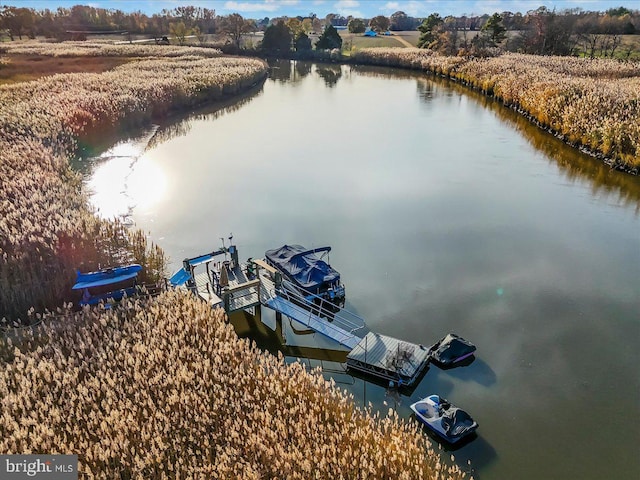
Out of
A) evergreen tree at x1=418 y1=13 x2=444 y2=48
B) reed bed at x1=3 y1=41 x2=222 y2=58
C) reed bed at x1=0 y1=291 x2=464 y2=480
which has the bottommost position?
reed bed at x1=0 y1=291 x2=464 y2=480

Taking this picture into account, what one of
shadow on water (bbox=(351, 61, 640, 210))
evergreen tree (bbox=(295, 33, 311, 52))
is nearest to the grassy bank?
shadow on water (bbox=(351, 61, 640, 210))

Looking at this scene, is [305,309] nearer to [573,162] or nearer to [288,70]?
[573,162]

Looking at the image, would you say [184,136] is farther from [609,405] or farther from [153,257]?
[609,405]

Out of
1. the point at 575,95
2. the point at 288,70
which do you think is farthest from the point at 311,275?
the point at 288,70

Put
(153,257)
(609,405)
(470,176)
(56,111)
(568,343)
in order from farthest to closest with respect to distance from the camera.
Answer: (56,111) < (470,176) < (153,257) < (568,343) < (609,405)

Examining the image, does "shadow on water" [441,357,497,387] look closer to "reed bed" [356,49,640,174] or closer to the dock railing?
the dock railing

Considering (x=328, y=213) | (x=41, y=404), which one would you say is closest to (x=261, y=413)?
(x=41, y=404)
